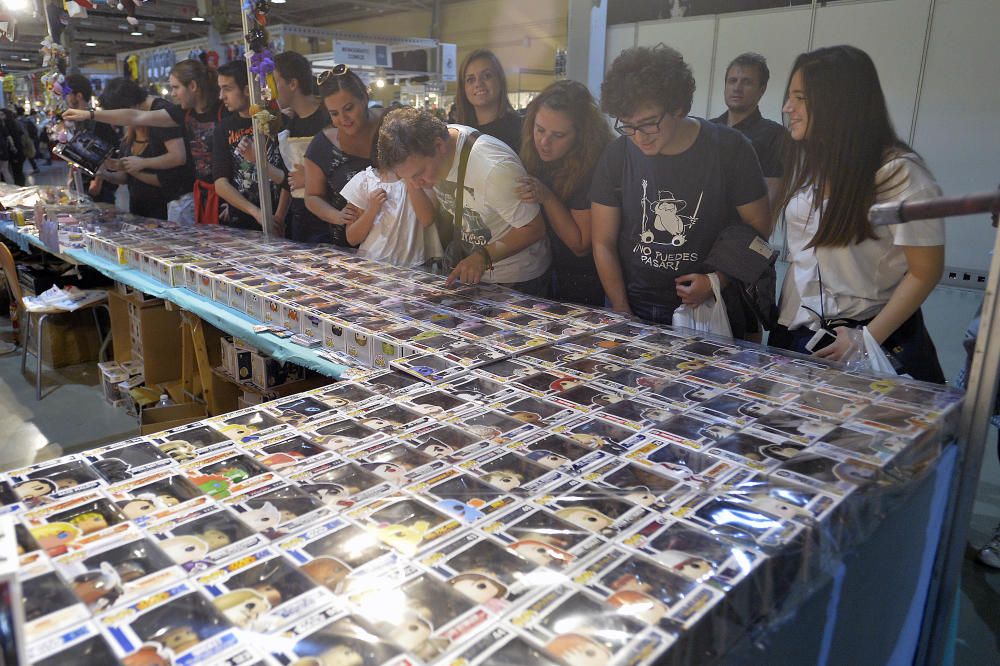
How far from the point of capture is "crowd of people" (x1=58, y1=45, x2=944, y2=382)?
171cm

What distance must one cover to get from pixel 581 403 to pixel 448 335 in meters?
0.54

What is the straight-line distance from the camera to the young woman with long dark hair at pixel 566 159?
227cm

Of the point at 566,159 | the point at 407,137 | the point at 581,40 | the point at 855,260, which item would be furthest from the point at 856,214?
the point at 581,40

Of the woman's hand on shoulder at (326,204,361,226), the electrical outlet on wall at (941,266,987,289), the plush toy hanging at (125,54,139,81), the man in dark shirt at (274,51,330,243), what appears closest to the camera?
the woman's hand on shoulder at (326,204,361,226)

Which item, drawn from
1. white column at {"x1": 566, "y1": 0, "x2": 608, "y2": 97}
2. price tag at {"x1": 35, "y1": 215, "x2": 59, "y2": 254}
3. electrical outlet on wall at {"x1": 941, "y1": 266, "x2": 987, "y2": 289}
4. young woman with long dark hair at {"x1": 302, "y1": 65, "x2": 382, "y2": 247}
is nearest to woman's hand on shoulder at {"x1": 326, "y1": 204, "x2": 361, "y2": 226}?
young woman with long dark hair at {"x1": 302, "y1": 65, "x2": 382, "y2": 247}

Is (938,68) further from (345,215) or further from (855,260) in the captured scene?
(345,215)

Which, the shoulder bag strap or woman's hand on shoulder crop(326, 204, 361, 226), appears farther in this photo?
woman's hand on shoulder crop(326, 204, 361, 226)

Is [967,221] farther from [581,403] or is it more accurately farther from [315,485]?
[315,485]

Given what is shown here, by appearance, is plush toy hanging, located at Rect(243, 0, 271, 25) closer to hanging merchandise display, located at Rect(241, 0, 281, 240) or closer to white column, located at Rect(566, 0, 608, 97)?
hanging merchandise display, located at Rect(241, 0, 281, 240)

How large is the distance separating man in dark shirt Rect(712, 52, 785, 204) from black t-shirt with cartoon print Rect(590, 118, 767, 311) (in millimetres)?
702

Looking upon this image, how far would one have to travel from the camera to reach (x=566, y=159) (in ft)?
7.62

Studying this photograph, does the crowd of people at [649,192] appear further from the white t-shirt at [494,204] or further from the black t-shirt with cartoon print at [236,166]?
the black t-shirt with cartoon print at [236,166]

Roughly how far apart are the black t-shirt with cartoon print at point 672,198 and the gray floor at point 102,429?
122cm

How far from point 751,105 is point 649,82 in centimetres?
110
